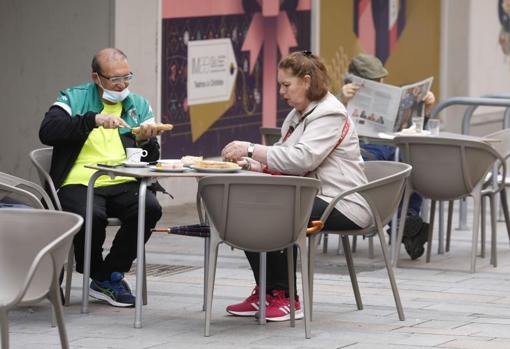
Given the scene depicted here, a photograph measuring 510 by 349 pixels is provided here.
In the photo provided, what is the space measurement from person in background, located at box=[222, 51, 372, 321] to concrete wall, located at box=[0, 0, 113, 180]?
4185 millimetres

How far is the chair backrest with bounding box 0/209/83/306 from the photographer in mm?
5844

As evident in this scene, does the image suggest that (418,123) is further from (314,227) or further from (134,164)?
(134,164)

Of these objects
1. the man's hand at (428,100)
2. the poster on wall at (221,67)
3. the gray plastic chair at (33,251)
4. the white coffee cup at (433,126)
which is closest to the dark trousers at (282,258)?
the gray plastic chair at (33,251)

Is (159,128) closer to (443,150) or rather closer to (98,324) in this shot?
(98,324)

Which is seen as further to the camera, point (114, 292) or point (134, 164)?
point (114, 292)

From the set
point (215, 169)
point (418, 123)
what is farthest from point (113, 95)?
point (418, 123)

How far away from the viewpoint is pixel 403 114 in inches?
412

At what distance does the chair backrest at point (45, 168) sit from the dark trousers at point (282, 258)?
1125mm

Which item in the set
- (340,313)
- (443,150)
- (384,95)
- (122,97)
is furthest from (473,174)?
(122,97)

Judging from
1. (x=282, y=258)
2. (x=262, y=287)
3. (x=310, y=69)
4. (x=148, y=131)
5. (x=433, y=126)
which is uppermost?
(x=310, y=69)

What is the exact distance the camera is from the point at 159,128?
26.6 feet

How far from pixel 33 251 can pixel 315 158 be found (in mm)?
2187

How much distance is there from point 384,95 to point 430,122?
1.20 feet

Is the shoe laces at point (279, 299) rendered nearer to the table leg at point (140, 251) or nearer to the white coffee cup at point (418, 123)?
the table leg at point (140, 251)
